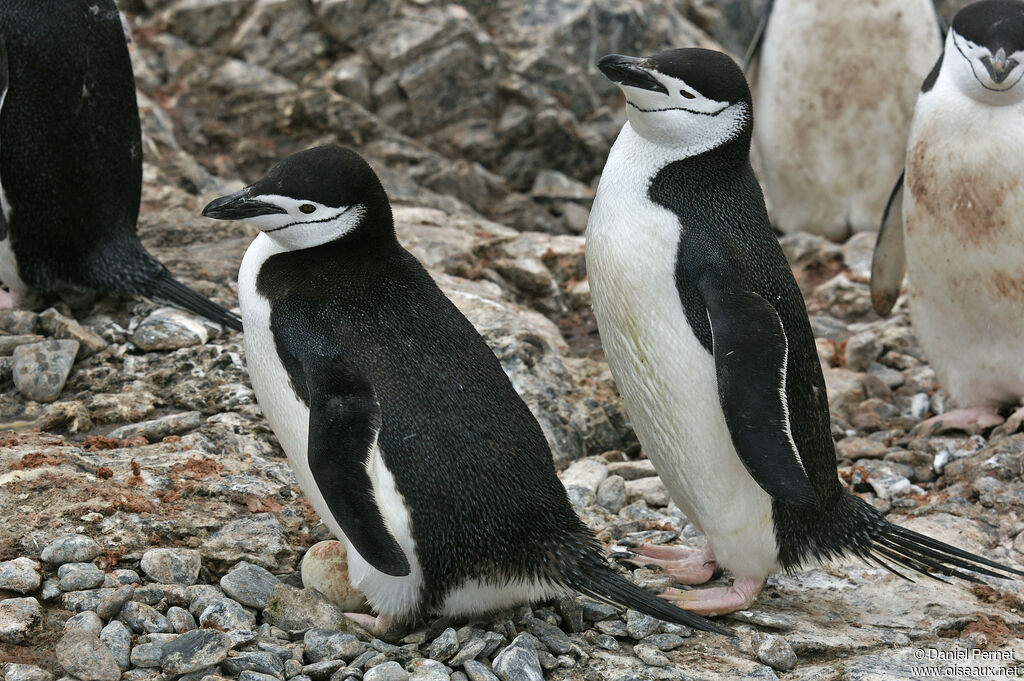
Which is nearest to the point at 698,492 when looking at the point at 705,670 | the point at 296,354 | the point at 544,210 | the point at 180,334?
the point at 705,670

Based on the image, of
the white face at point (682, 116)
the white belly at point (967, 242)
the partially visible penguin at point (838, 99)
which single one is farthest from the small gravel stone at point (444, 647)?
the partially visible penguin at point (838, 99)

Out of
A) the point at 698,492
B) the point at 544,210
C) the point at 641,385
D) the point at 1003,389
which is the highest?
the point at 641,385

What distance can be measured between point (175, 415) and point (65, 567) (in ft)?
3.47

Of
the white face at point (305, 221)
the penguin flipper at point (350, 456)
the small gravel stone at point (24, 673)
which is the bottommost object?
the small gravel stone at point (24, 673)

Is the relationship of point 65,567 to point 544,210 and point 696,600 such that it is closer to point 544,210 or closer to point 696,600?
point 696,600

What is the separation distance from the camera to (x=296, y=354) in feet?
10.1

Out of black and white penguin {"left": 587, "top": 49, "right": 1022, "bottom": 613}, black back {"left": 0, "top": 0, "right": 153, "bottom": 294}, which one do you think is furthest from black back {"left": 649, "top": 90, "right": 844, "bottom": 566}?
black back {"left": 0, "top": 0, "right": 153, "bottom": 294}

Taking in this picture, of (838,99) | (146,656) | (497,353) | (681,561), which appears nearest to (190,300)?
(497,353)

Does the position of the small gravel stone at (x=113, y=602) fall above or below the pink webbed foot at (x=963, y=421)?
above

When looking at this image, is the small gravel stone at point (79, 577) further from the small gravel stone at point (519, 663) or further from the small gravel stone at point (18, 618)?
the small gravel stone at point (519, 663)

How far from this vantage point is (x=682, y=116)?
335cm

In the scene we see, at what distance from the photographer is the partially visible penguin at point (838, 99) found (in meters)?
7.29

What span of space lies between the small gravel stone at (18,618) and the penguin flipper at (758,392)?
1838 mm

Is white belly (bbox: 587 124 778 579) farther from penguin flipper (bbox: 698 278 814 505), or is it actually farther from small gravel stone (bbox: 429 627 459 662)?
small gravel stone (bbox: 429 627 459 662)
